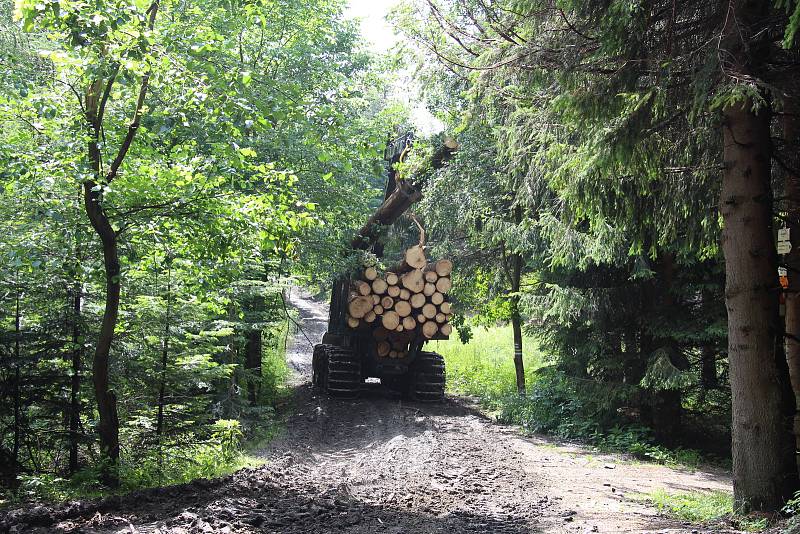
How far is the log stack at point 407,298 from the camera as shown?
14.7 metres

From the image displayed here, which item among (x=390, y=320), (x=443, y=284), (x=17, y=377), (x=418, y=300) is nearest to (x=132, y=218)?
(x=17, y=377)

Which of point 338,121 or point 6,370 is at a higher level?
point 338,121

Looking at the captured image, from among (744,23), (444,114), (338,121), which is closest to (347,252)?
(444,114)

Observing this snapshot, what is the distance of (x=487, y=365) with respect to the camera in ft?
68.9

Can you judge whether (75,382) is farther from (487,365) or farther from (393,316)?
(487,365)

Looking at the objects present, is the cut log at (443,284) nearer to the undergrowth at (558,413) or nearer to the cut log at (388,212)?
the cut log at (388,212)

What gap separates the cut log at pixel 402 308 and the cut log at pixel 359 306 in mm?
566

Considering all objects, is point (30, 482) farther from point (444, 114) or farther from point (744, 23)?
point (444, 114)

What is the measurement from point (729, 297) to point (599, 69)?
2.28 meters

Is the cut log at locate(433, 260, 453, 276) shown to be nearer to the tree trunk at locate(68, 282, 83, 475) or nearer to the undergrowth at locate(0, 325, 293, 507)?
the undergrowth at locate(0, 325, 293, 507)

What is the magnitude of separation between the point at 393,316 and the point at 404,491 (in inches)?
294

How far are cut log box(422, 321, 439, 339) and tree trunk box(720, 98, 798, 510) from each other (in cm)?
900

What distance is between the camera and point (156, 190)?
267 inches

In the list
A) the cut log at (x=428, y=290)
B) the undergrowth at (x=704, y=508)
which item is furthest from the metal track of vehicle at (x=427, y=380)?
the undergrowth at (x=704, y=508)
